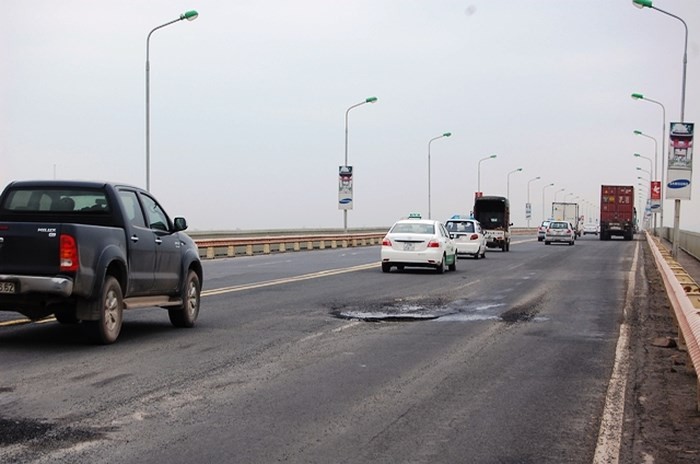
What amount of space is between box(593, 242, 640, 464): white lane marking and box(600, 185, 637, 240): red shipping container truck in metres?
65.5

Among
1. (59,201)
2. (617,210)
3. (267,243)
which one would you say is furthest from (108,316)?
(617,210)

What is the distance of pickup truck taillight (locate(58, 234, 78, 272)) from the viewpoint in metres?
10.5

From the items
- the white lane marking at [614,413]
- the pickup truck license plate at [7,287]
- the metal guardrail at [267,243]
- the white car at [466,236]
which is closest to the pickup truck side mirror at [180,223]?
the pickup truck license plate at [7,287]

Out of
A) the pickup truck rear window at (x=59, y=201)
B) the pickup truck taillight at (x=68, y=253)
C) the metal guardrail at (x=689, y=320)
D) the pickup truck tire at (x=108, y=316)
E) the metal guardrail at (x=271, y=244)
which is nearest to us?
the metal guardrail at (x=689, y=320)

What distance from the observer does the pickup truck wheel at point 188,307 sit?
1334 cm

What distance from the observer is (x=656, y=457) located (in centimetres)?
641

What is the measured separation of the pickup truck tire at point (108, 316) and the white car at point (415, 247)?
17.0 metres

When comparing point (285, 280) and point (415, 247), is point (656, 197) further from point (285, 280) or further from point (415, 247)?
point (285, 280)

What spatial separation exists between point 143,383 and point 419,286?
46.9ft

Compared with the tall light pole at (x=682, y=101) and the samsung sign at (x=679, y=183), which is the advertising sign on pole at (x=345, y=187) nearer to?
the tall light pole at (x=682, y=101)

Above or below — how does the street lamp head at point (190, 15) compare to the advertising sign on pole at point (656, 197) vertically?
above

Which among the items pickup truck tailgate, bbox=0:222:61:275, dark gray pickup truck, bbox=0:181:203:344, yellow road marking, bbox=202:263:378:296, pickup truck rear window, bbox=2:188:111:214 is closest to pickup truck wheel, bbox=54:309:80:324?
dark gray pickup truck, bbox=0:181:203:344

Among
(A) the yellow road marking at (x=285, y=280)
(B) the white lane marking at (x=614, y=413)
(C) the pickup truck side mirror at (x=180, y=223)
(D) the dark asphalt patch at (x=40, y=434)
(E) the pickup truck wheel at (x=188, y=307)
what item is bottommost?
(A) the yellow road marking at (x=285, y=280)

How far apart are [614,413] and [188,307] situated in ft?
23.4
